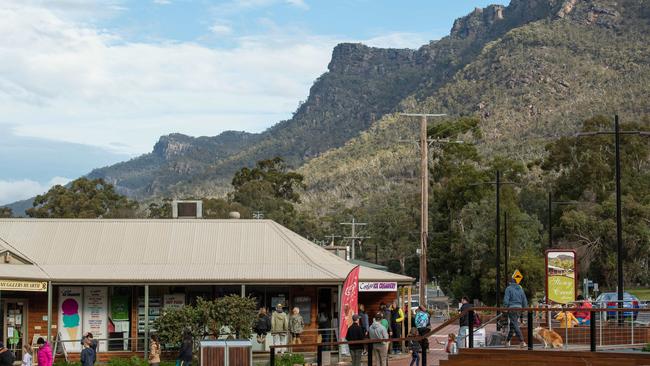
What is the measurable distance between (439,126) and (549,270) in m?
61.4

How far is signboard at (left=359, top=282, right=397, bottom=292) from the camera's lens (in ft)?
115

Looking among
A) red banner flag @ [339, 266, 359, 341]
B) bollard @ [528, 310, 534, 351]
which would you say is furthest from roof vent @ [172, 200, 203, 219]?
bollard @ [528, 310, 534, 351]

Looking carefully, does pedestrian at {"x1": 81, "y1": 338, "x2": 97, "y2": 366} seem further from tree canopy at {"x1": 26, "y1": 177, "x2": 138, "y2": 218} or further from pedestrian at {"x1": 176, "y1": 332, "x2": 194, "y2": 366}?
tree canopy at {"x1": 26, "y1": 177, "x2": 138, "y2": 218}

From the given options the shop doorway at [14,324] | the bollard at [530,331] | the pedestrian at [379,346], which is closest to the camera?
the bollard at [530,331]

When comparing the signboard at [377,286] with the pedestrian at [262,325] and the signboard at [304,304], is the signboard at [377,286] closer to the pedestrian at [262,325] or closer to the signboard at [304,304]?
the signboard at [304,304]

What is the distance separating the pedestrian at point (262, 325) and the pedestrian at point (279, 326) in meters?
0.20

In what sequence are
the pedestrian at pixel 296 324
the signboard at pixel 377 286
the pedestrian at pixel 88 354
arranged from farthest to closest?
the signboard at pixel 377 286 < the pedestrian at pixel 296 324 < the pedestrian at pixel 88 354

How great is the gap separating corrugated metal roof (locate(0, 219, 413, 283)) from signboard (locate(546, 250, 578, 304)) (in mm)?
6537

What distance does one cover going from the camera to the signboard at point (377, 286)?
115 ft

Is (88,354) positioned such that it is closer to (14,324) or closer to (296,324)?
(296,324)

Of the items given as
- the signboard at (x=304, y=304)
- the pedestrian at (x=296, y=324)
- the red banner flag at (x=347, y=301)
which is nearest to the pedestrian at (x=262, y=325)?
the pedestrian at (x=296, y=324)

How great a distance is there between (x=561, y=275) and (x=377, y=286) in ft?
23.5

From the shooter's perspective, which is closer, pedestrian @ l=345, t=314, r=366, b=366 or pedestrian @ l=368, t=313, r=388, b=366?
pedestrian @ l=345, t=314, r=366, b=366

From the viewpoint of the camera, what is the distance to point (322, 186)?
139 m
